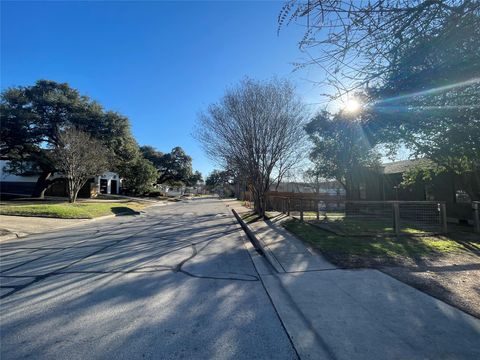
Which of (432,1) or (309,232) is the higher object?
(432,1)

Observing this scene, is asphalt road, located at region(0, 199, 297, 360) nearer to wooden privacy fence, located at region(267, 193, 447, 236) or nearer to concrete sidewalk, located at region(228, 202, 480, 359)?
concrete sidewalk, located at region(228, 202, 480, 359)

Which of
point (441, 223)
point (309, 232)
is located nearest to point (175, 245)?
point (309, 232)

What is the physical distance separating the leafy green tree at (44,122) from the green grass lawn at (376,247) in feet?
88.4

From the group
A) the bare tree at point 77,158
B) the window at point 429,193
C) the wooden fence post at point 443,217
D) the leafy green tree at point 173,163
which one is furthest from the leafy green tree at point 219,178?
the wooden fence post at point 443,217

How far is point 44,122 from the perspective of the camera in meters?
31.2

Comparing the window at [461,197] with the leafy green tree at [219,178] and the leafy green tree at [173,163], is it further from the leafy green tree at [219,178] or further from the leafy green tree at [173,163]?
the leafy green tree at [173,163]

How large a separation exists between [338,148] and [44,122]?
1152 inches

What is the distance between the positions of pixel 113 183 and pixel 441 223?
51.3 meters

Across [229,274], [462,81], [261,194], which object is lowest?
[229,274]

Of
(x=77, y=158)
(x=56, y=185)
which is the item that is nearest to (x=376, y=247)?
(x=77, y=158)

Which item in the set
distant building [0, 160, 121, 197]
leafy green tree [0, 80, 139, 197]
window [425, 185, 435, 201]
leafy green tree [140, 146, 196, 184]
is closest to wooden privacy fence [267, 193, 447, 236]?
window [425, 185, 435, 201]

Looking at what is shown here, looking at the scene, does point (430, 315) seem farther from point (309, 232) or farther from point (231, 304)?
point (309, 232)

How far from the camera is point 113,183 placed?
2079 inches

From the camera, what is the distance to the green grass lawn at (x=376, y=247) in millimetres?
7134
